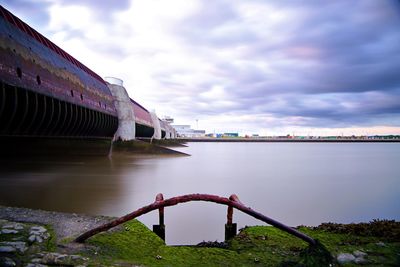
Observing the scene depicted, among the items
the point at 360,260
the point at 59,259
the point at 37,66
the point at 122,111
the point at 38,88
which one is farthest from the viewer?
the point at 122,111

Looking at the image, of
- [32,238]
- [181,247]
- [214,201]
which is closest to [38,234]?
[32,238]

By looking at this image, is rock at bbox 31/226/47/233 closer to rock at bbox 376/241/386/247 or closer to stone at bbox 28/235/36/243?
stone at bbox 28/235/36/243

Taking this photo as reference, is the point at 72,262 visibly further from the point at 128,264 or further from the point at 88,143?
the point at 88,143

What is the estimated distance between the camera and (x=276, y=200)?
9641mm

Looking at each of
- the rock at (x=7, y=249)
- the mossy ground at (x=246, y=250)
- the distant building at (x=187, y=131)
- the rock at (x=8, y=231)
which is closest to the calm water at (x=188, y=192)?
→ the mossy ground at (x=246, y=250)

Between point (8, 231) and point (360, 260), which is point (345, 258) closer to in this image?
point (360, 260)

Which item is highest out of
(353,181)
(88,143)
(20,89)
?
(20,89)

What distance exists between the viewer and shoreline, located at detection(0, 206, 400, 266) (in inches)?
122

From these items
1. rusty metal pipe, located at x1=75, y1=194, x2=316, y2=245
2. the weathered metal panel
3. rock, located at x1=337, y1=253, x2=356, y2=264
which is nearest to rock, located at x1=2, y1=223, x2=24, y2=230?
rusty metal pipe, located at x1=75, y1=194, x2=316, y2=245

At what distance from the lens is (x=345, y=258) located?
3.22 meters

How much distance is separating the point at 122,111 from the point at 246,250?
20643mm

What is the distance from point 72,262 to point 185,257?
1211 millimetres

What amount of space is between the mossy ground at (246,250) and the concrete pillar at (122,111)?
19.1 m

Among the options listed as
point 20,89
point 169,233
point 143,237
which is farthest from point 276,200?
point 20,89
